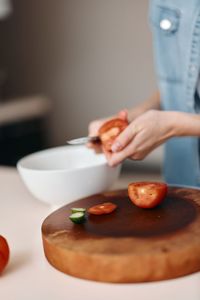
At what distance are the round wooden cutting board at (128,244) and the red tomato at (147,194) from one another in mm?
13

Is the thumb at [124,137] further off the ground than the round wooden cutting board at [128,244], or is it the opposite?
the thumb at [124,137]

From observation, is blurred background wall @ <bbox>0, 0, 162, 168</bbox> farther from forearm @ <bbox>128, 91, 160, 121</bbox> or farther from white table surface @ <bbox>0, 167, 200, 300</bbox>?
white table surface @ <bbox>0, 167, 200, 300</bbox>

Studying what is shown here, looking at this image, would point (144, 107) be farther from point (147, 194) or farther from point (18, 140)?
point (18, 140)

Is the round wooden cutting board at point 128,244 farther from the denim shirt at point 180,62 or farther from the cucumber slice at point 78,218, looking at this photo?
the denim shirt at point 180,62

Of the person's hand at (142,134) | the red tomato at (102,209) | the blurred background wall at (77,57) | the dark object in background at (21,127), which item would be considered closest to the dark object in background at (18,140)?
the dark object in background at (21,127)

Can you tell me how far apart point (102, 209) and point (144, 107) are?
0.49 meters

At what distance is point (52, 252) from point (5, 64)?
2.48 metres

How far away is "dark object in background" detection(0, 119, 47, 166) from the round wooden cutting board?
1.80 m

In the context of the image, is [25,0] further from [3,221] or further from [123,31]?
[3,221]

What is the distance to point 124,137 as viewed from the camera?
3.68 ft

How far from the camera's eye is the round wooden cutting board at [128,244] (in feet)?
2.69

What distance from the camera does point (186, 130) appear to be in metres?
1.17

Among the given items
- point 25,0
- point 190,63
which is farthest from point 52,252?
point 25,0

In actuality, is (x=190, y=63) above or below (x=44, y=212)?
above
